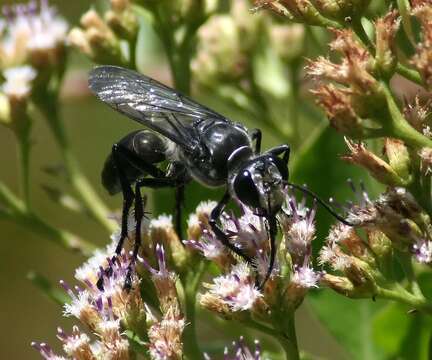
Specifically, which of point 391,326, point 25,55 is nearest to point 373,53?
point 391,326

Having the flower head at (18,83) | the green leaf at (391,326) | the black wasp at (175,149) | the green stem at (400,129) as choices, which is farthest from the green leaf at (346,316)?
the flower head at (18,83)

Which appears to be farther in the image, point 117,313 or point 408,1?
point 117,313

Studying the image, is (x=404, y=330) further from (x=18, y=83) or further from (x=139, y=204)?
(x=18, y=83)

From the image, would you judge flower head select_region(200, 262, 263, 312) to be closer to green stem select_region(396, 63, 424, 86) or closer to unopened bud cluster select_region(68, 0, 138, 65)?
green stem select_region(396, 63, 424, 86)

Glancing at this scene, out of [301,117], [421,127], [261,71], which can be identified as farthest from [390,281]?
[301,117]

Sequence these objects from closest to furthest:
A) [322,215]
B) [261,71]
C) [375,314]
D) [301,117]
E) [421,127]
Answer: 1. [421,127]
2. [322,215]
3. [375,314]
4. [261,71]
5. [301,117]

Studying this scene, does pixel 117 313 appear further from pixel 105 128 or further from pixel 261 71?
pixel 105 128

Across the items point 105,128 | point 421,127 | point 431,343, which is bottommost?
point 105,128
